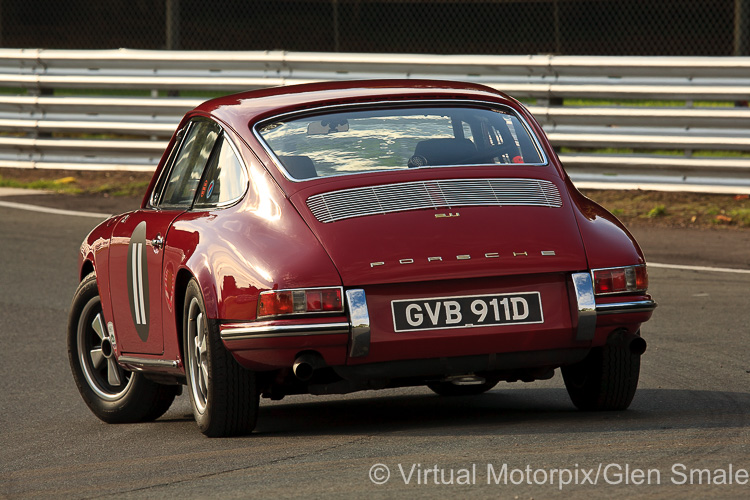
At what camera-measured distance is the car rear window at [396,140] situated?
576 cm

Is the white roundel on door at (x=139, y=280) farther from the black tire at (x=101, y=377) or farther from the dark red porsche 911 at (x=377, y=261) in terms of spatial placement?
the black tire at (x=101, y=377)

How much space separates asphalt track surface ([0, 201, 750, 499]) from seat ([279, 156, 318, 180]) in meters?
1.09

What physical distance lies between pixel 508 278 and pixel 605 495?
127 cm

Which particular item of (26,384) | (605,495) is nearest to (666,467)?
(605,495)

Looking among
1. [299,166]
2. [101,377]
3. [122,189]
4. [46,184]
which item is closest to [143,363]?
[101,377]

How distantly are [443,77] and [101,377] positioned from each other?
8522mm

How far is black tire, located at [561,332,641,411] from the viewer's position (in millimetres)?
5746

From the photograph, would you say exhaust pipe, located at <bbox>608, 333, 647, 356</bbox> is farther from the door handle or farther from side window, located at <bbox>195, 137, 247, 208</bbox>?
the door handle

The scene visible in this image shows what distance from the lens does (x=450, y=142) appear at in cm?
594

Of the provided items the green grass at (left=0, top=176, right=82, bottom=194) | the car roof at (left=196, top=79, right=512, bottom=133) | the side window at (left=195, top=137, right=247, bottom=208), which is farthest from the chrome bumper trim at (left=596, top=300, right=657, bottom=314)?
the green grass at (left=0, top=176, right=82, bottom=194)

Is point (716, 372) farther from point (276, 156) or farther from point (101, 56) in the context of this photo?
point (101, 56)

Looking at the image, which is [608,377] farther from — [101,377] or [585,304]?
[101,377]

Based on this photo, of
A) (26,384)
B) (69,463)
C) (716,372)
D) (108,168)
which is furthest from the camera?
(108,168)

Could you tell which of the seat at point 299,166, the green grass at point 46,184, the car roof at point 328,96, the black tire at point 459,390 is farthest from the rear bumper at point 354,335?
the green grass at point 46,184
